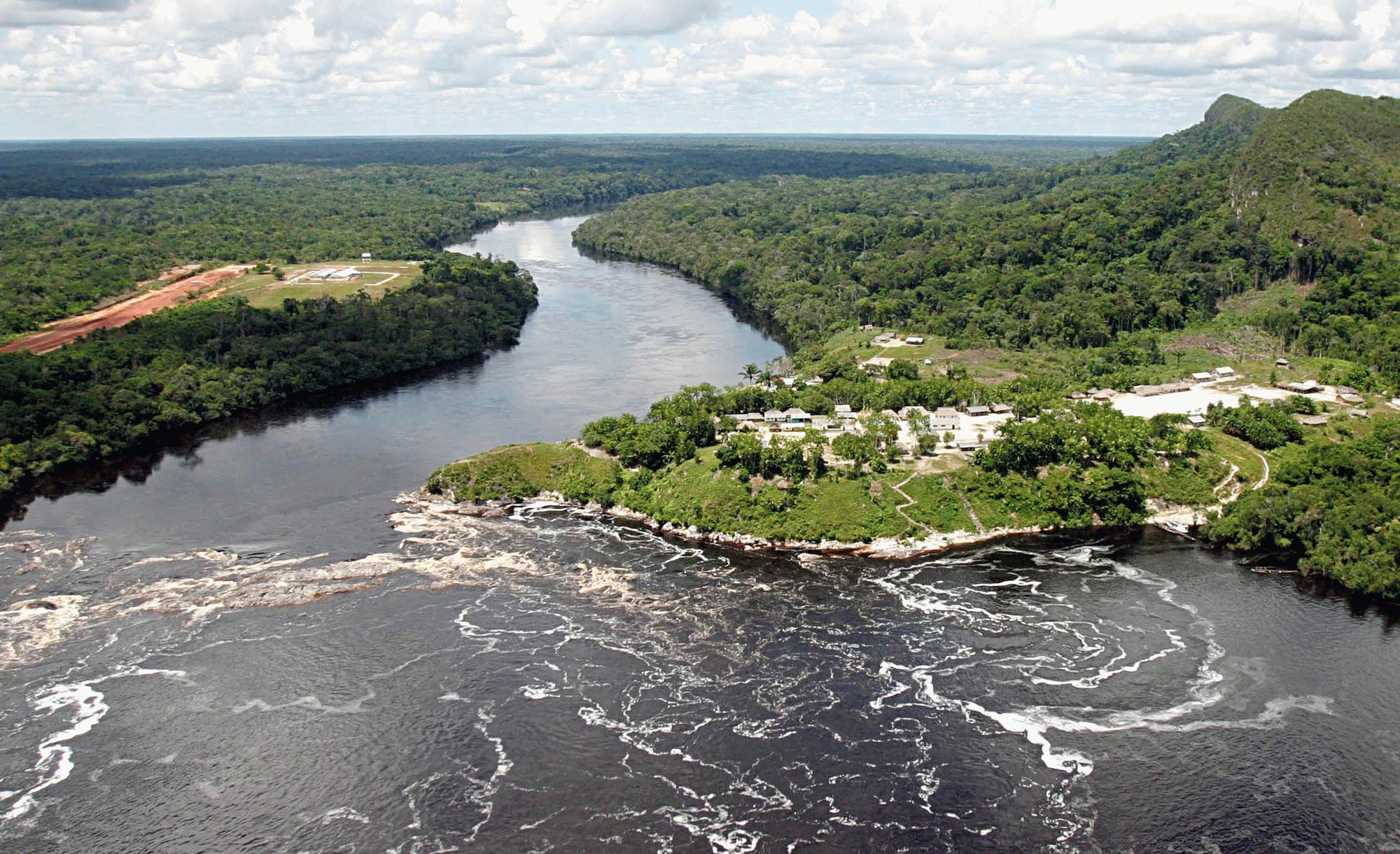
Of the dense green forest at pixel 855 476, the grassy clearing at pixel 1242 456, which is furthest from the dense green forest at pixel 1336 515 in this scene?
the dense green forest at pixel 855 476

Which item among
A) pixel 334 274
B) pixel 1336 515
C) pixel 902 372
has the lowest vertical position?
pixel 1336 515

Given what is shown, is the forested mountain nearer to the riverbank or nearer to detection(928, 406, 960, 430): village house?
detection(928, 406, 960, 430): village house

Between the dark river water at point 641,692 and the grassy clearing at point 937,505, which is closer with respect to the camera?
the dark river water at point 641,692

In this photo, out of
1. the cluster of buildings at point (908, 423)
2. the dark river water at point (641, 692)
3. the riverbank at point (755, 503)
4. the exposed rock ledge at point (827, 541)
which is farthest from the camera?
the cluster of buildings at point (908, 423)

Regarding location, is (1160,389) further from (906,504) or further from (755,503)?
(755,503)

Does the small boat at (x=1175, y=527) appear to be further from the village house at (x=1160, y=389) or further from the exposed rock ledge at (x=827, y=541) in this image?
the village house at (x=1160, y=389)

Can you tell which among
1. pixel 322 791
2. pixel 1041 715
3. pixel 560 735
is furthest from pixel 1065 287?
pixel 322 791

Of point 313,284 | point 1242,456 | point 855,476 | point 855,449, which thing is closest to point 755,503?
point 855,476
